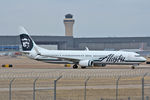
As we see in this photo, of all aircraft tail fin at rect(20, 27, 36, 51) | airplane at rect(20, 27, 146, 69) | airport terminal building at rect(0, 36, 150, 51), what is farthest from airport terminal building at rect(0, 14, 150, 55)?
airplane at rect(20, 27, 146, 69)

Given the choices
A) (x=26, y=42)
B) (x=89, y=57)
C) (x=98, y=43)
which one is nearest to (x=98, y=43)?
(x=98, y=43)

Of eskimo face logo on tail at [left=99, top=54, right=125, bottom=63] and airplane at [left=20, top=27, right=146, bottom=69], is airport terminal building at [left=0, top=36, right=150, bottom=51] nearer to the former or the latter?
airplane at [left=20, top=27, right=146, bottom=69]

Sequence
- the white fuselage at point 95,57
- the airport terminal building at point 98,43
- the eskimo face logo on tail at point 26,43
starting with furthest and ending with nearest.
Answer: the airport terminal building at point 98,43, the eskimo face logo on tail at point 26,43, the white fuselage at point 95,57

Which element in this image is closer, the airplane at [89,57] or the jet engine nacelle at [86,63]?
the jet engine nacelle at [86,63]

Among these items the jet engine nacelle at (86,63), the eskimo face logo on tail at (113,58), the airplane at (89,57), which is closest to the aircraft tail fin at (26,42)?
the airplane at (89,57)

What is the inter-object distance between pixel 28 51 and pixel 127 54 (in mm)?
15640

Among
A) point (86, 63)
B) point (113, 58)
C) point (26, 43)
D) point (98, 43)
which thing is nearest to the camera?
point (86, 63)

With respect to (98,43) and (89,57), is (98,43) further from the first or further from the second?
(89,57)

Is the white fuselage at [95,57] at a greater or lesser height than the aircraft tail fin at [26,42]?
lesser

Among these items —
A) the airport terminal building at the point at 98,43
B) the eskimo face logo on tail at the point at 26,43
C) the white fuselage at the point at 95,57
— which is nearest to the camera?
the white fuselage at the point at 95,57

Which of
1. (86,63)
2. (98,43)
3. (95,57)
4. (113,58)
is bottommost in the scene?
(86,63)

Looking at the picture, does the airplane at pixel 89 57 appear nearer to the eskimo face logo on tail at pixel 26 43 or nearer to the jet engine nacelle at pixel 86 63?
the jet engine nacelle at pixel 86 63

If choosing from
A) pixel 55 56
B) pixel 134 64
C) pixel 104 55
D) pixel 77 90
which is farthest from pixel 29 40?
pixel 77 90

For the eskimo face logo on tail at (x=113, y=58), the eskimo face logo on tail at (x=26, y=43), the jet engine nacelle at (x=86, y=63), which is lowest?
the jet engine nacelle at (x=86, y=63)
